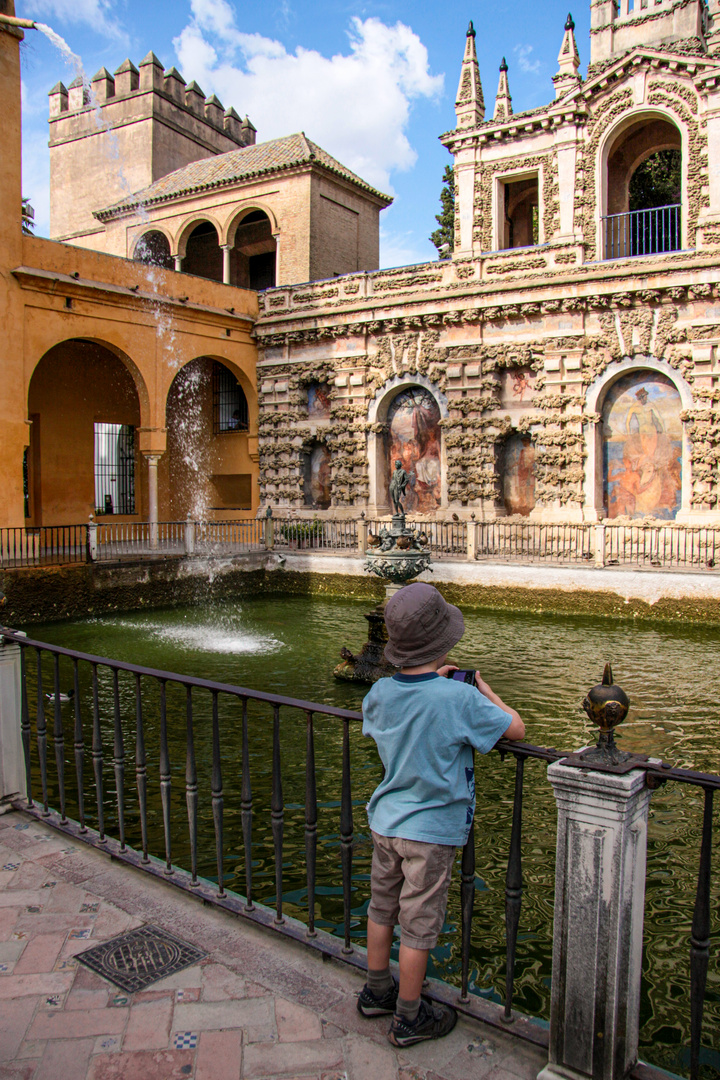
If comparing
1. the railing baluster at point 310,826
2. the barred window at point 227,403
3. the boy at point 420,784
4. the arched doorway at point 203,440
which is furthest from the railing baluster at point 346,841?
the barred window at point 227,403

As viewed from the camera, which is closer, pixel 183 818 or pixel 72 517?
pixel 183 818

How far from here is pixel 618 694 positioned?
2383 mm

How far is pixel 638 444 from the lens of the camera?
59.2ft

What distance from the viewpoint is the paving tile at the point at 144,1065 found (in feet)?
8.25

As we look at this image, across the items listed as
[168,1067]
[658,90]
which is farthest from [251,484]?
[168,1067]

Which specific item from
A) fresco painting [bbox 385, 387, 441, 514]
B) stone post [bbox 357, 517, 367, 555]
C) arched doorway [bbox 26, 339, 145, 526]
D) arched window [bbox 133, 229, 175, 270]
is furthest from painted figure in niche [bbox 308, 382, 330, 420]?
arched window [bbox 133, 229, 175, 270]

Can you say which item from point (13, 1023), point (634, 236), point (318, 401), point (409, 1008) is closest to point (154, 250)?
point (318, 401)

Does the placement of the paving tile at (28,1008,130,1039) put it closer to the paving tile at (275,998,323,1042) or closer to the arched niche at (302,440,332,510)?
the paving tile at (275,998,323,1042)

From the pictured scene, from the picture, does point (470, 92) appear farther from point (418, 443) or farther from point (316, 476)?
point (316, 476)

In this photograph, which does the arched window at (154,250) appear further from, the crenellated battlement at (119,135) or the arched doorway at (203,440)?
the arched doorway at (203,440)

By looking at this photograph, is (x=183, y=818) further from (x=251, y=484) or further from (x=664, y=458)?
(x=251, y=484)

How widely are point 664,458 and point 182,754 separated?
546 inches

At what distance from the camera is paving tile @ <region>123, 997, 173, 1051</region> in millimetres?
2662

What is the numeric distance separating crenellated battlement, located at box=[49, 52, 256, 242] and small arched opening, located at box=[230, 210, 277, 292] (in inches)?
169
